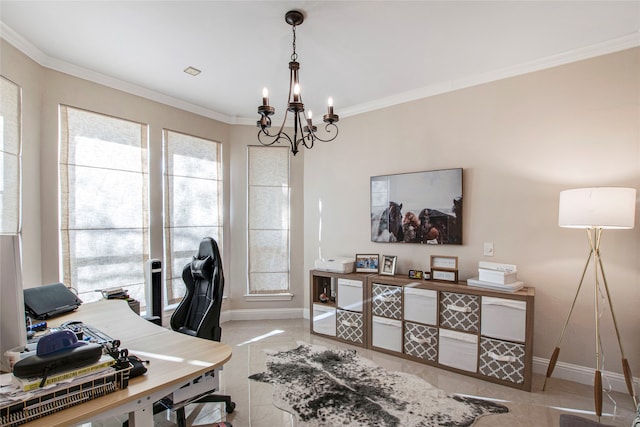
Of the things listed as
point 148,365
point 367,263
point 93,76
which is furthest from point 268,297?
point 93,76

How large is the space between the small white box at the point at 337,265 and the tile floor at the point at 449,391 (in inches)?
35.2

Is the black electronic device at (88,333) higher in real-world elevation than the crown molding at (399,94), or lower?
lower

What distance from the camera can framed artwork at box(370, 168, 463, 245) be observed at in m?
3.26

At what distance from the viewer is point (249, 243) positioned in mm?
4516

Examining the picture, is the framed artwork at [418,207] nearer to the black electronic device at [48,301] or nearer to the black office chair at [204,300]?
the black office chair at [204,300]

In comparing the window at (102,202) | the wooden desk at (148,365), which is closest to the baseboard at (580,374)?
the wooden desk at (148,365)

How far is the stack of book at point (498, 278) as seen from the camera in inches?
107

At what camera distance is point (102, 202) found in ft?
10.4

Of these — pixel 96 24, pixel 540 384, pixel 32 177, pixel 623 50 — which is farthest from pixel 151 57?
pixel 540 384

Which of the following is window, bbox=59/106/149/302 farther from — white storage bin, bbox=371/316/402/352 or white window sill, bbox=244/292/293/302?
white storage bin, bbox=371/316/402/352

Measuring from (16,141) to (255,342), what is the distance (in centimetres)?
286

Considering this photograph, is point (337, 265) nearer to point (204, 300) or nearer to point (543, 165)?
point (204, 300)

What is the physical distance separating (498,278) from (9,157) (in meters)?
4.00

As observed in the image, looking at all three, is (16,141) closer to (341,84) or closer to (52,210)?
(52,210)
